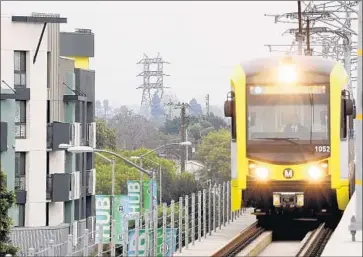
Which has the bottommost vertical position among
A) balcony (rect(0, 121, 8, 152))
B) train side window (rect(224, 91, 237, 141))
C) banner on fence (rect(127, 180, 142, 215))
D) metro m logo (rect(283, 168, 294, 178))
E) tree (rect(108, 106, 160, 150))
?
banner on fence (rect(127, 180, 142, 215))

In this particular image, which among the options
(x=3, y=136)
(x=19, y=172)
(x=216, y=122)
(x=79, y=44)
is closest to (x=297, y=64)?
(x=3, y=136)

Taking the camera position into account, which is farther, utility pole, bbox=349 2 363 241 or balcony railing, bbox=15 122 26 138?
balcony railing, bbox=15 122 26 138

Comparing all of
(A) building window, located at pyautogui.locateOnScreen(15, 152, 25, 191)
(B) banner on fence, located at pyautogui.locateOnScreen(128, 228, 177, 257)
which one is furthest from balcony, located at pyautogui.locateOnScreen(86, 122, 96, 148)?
(B) banner on fence, located at pyautogui.locateOnScreen(128, 228, 177, 257)

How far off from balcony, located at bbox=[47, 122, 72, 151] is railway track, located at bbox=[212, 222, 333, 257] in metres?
34.1

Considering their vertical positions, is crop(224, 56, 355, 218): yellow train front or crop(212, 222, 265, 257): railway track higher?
crop(224, 56, 355, 218): yellow train front

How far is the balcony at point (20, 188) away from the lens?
63875 millimetres

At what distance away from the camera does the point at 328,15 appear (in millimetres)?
61750

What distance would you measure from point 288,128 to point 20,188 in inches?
1403

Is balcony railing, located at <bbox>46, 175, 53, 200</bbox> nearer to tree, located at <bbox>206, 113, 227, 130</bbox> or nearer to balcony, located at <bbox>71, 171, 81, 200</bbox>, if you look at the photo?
balcony, located at <bbox>71, 171, 81, 200</bbox>

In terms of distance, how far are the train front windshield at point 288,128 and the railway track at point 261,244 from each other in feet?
5.55

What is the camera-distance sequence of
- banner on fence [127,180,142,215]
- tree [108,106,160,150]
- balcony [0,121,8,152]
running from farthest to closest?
tree [108,106,160,150]
banner on fence [127,180,142,215]
balcony [0,121,8,152]

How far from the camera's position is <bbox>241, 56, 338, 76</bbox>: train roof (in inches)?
1190

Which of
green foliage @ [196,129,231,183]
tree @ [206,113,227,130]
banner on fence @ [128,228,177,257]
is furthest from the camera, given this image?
tree @ [206,113,227,130]

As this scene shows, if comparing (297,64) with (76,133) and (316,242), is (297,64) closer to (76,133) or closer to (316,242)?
(316,242)
